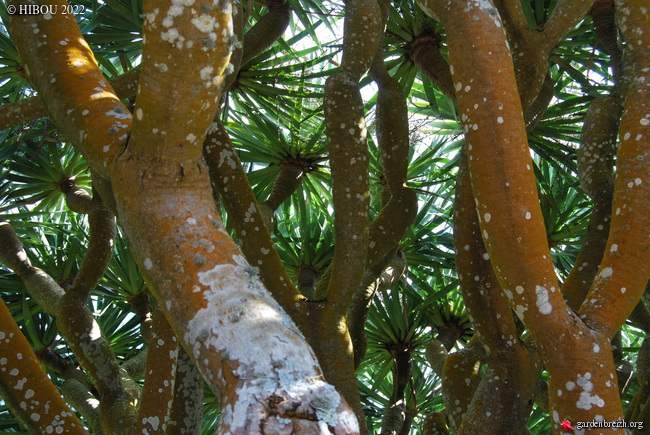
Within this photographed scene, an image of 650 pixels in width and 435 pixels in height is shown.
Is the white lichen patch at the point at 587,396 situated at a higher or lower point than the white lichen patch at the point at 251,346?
lower

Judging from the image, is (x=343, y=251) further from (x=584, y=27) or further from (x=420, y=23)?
(x=584, y=27)

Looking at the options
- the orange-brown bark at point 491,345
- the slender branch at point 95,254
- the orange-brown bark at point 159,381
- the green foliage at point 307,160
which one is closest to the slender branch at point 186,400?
the orange-brown bark at point 159,381

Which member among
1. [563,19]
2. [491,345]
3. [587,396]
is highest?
[563,19]

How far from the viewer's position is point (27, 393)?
109 inches

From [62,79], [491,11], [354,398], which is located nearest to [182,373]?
[354,398]

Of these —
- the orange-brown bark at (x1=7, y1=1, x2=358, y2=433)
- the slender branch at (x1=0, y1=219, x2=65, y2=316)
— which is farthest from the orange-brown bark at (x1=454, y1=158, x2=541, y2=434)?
the slender branch at (x1=0, y1=219, x2=65, y2=316)

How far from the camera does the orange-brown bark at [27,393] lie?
107 inches

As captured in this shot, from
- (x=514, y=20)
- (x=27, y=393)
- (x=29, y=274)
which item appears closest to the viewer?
(x=27, y=393)

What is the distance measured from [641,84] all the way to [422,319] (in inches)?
130

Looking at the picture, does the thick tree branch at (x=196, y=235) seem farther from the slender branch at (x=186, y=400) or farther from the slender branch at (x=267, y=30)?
the slender branch at (x=267, y=30)

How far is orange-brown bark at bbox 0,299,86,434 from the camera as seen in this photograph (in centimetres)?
273

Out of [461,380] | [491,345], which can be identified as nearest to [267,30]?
[461,380]

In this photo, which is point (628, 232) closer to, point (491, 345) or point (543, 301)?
point (543, 301)

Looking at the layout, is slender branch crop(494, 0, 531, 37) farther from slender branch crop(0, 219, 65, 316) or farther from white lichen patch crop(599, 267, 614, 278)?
slender branch crop(0, 219, 65, 316)
